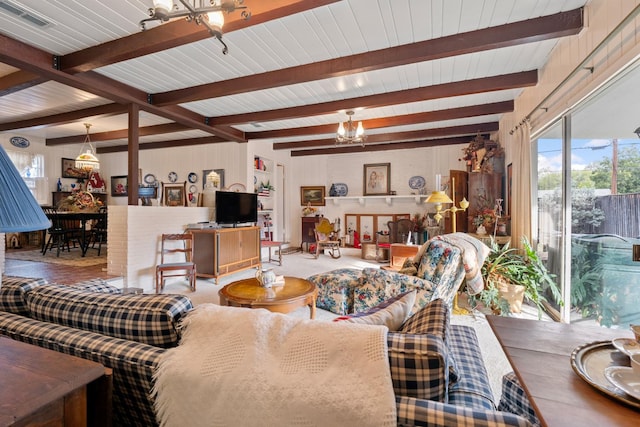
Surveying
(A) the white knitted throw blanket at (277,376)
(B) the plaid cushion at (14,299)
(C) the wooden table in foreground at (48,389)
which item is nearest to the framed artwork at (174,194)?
(B) the plaid cushion at (14,299)

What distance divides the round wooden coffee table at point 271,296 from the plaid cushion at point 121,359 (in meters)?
1.32

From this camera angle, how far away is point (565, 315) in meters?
2.79

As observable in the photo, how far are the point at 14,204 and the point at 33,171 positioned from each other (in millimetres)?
7954

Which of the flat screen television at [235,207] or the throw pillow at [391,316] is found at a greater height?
the flat screen television at [235,207]

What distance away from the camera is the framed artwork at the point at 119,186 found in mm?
7469

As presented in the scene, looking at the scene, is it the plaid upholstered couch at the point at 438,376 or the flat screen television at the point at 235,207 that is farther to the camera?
the flat screen television at the point at 235,207

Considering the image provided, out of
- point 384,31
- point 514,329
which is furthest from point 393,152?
point 514,329

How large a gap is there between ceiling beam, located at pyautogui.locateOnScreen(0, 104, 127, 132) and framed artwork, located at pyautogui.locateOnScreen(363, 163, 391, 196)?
5.14 meters

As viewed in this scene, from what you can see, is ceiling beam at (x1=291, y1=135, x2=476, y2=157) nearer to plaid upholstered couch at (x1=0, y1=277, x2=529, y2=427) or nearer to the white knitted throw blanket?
plaid upholstered couch at (x1=0, y1=277, x2=529, y2=427)

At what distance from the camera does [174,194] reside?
6711mm

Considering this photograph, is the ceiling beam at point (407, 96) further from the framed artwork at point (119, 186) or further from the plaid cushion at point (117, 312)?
the framed artwork at point (119, 186)

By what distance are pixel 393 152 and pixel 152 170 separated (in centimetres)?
583

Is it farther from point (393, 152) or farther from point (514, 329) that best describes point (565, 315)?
point (393, 152)

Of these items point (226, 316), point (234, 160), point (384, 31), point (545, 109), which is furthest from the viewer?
point (234, 160)
